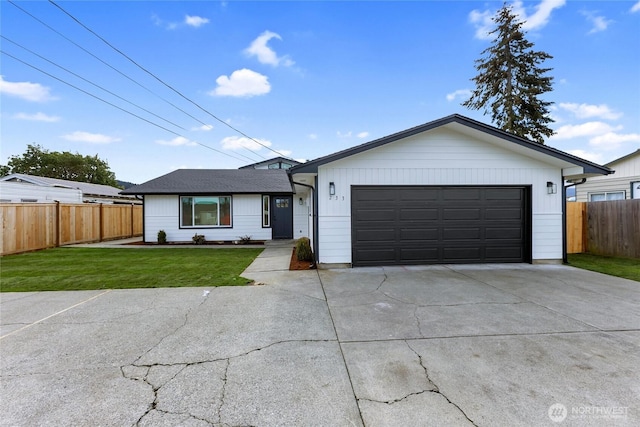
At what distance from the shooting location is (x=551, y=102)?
17500 mm

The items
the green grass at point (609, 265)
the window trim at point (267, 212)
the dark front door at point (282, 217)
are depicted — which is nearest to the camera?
the green grass at point (609, 265)

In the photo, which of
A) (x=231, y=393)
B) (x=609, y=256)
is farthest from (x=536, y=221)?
(x=231, y=393)

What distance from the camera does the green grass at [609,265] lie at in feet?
21.4

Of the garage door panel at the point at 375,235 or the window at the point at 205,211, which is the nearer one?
the garage door panel at the point at 375,235

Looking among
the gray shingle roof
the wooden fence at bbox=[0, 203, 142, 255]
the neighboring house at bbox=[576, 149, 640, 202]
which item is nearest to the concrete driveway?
the wooden fence at bbox=[0, 203, 142, 255]

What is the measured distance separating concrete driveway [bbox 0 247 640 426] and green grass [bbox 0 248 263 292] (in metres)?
0.65

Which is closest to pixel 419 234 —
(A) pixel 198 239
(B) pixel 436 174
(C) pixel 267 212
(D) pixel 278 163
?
(B) pixel 436 174

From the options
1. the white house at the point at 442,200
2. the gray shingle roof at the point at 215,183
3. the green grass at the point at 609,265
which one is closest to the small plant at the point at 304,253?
the white house at the point at 442,200

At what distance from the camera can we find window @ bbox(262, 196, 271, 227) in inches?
Answer: 518

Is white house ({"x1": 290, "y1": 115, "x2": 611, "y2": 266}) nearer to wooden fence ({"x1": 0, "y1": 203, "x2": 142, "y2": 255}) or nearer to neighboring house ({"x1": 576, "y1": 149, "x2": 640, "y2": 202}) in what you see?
neighboring house ({"x1": 576, "y1": 149, "x2": 640, "y2": 202})

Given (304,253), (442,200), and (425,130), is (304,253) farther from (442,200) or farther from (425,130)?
(425,130)

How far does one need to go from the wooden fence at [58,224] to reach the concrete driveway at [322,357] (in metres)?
6.74

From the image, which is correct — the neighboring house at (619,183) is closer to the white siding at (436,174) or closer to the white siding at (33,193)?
the white siding at (436,174)

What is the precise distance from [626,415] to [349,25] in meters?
12.2
